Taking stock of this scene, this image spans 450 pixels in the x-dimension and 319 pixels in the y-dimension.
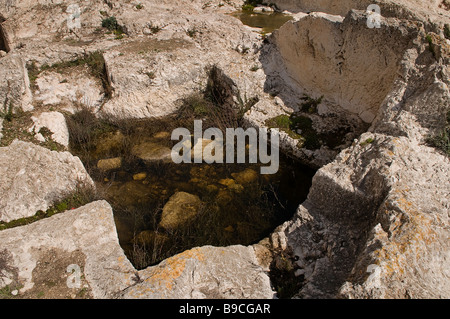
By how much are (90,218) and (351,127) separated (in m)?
5.33

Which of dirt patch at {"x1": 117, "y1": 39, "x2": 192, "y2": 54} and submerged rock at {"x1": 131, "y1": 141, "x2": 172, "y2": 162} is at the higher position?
dirt patch at {"x1": 117, "y1": 39, "x2": 192, "y2": 54}

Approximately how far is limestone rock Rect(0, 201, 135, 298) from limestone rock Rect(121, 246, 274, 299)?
0.99ft

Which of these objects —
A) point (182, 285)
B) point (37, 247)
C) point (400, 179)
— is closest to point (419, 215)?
point (400, 179)

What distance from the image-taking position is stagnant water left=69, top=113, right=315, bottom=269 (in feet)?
18.2

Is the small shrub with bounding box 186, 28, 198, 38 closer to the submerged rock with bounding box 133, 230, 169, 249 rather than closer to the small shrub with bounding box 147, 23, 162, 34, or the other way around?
the small shrub with bounding box 147, 23, 162, 34

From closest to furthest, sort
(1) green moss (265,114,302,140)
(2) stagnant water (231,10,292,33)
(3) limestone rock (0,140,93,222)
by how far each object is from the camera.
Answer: (3) limestone rock (0,140,93,222) < (1) green moss (265,114,302,140) < (2) stagnant water (231,10,292,33)

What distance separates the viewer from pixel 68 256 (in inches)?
163

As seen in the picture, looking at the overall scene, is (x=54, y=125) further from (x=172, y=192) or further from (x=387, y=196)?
(x=387, y=196)

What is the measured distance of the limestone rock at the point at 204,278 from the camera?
3734 mm

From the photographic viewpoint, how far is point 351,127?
23.4 feet

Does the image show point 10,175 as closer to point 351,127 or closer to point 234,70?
point 234,70

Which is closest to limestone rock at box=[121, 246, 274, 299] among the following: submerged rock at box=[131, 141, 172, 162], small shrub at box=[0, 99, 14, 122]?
submerged rock at box=[131, 141, 172, 162]

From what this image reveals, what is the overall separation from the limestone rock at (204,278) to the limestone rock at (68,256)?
0.30 meters

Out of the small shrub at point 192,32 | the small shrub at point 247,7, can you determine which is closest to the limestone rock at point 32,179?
the small shrub at point 192,32
